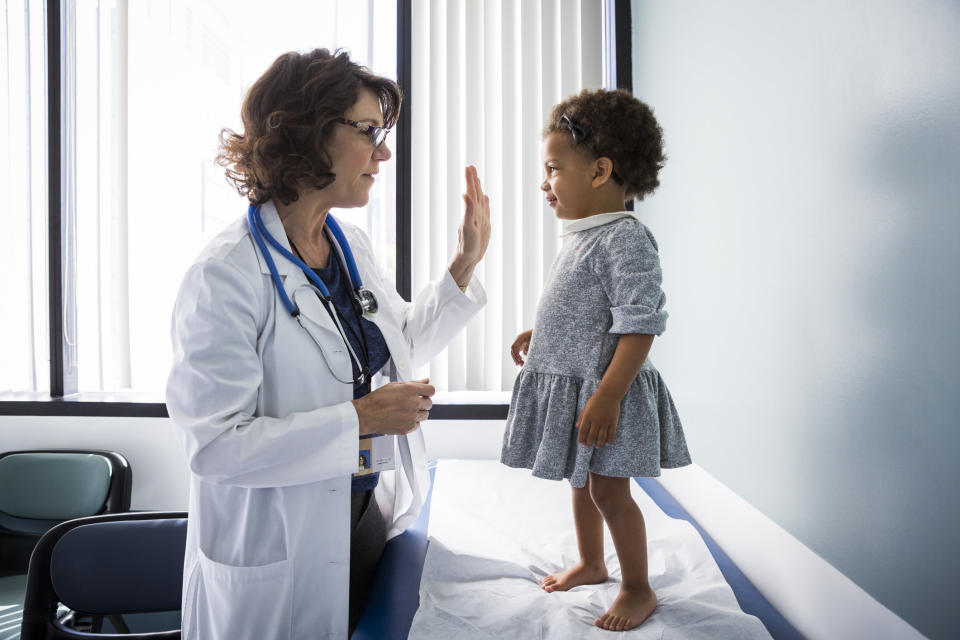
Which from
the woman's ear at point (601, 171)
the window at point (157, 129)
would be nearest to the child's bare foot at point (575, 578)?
the woman's ear at point (601, 171)

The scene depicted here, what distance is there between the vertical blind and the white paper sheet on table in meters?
1.01

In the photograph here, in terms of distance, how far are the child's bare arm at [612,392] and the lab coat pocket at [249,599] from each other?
670mm

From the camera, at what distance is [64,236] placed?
273cm

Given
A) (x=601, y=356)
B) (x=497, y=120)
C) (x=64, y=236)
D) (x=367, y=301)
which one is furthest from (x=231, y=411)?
(x=64, y=236)

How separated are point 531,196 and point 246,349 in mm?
1829

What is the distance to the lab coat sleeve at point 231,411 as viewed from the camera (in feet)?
3.42

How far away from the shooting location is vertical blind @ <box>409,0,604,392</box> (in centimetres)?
262

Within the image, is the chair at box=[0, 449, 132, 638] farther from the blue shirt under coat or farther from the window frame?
the blue shirt under coat

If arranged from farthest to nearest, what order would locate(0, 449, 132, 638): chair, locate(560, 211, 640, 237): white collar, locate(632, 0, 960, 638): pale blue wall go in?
locate(0, 449, 132, 638): chair
locate(560, 211, 640, 237): white collar
locate(632, 0, 960, 638): pale blue wall

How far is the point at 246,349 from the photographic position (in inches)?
42.8

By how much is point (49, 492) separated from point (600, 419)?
234cm

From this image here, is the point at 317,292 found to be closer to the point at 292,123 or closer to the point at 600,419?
the point at 292,123

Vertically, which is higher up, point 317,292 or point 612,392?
point 317,292

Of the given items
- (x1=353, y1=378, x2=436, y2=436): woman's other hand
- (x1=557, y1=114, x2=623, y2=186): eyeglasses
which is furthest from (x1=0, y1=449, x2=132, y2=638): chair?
(x1=557, y1=114, x2=623, y2=186): eyeglasses
